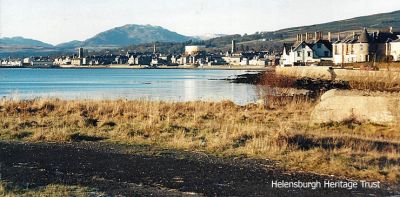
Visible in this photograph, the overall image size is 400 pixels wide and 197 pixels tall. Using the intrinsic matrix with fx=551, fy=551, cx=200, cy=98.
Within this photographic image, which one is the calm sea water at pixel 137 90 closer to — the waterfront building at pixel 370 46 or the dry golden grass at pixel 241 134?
the dry golden grass at pixel 241 134

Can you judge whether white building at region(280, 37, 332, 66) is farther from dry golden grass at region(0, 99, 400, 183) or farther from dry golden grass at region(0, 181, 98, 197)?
dry golden grass at region(0, 181, 98, 197)

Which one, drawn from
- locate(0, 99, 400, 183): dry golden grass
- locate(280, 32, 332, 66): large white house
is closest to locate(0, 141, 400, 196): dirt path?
locate(0, 99, 400, 183): dry golden grass

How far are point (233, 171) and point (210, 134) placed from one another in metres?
5.48

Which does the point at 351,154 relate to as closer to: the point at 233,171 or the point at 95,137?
the point at 233,171

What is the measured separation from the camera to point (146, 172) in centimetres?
1232

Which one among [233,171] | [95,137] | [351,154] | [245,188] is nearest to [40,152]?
[95,137]

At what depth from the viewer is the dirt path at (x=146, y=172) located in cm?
1043

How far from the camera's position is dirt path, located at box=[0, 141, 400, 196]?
10.4 meters

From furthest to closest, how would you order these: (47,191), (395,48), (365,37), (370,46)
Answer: (370,46) < (365,37) < (395,48) < (47,191)

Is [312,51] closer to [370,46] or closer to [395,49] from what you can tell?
[370,46]

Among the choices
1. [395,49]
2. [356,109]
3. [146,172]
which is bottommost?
[146,172]

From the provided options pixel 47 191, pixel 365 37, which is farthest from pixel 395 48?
pixel 47 191

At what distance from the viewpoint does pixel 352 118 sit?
65.2 feet

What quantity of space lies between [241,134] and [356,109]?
5.29 m
